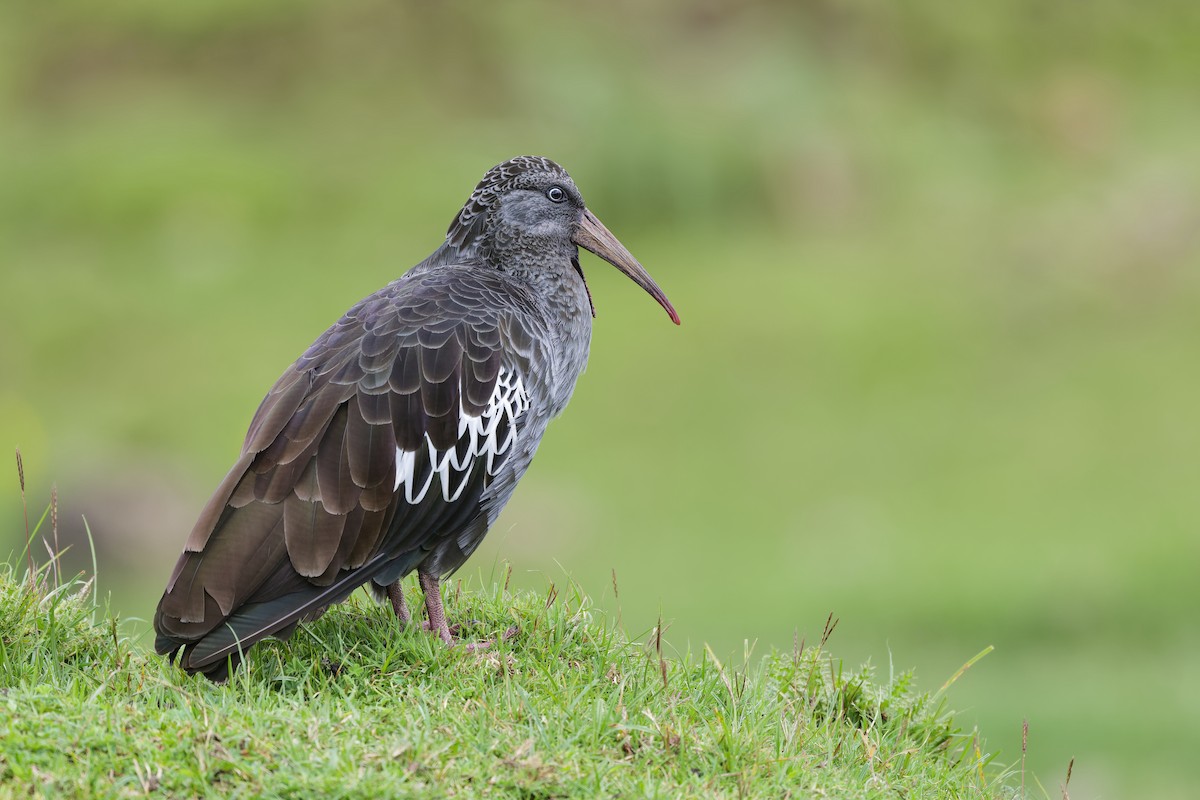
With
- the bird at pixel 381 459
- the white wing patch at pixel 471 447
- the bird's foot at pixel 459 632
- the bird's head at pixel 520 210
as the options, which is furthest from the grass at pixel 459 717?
the bird's head at pixel 520 210

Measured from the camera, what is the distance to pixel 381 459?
15.8 feet

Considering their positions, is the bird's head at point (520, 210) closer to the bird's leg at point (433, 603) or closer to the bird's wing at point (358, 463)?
the bird's wing at point (358, 463)

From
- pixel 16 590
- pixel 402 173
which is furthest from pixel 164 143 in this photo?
pixel 16 590

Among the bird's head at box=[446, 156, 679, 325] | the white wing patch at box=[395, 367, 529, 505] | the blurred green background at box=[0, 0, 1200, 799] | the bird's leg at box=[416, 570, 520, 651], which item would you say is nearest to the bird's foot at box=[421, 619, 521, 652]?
the bird's leg at box=[416, 570, 520, 651]

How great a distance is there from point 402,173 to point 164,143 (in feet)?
8.22

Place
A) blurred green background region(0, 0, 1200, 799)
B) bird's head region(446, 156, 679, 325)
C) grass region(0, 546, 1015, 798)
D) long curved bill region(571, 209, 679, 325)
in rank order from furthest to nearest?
blurred green background region(0, 0, 1200, 799)
long curved bill region(571, 209, 679, 325)
bird's head region(446, 156, 679, 325)
grass region(0, 546, 1015, 798)

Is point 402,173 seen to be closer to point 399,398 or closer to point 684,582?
point 684,582

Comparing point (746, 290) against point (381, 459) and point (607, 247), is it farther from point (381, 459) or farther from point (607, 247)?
point (381, 459)

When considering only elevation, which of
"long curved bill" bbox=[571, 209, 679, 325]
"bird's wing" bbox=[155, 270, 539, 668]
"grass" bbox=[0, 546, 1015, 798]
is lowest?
"grass" bbox=[0, 546, 1015, 798]

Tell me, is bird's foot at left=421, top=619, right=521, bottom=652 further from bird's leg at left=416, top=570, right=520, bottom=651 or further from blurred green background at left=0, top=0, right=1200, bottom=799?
blurred green background at left=0, top=0, right=1200, bottom=799

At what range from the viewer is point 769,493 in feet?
38.3

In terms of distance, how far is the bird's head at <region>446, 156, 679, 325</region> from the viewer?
5738 millimetres

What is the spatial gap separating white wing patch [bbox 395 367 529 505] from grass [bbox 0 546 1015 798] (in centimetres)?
50

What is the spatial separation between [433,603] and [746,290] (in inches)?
361
